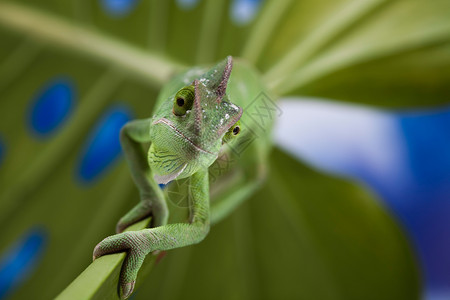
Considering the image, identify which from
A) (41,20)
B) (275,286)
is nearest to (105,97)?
(41,20)

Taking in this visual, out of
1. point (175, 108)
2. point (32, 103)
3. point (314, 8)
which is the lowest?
point (175, 108)

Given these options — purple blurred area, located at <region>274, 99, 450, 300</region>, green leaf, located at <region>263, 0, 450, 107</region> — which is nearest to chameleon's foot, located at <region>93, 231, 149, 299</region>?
green leaf, located at <region>263, 0, 450, 107</region>

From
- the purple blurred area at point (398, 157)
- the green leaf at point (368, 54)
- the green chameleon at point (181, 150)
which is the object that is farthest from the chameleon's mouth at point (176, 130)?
the purple blurred area at point (398, 157)

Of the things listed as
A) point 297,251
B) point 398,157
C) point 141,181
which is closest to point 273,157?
point 297,251

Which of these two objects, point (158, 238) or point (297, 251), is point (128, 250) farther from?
point (297, 251)

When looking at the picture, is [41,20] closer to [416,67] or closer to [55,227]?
[55,227]

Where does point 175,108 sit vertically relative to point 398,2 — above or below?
below

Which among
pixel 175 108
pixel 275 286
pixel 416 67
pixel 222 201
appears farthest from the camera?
pixel 275 286
